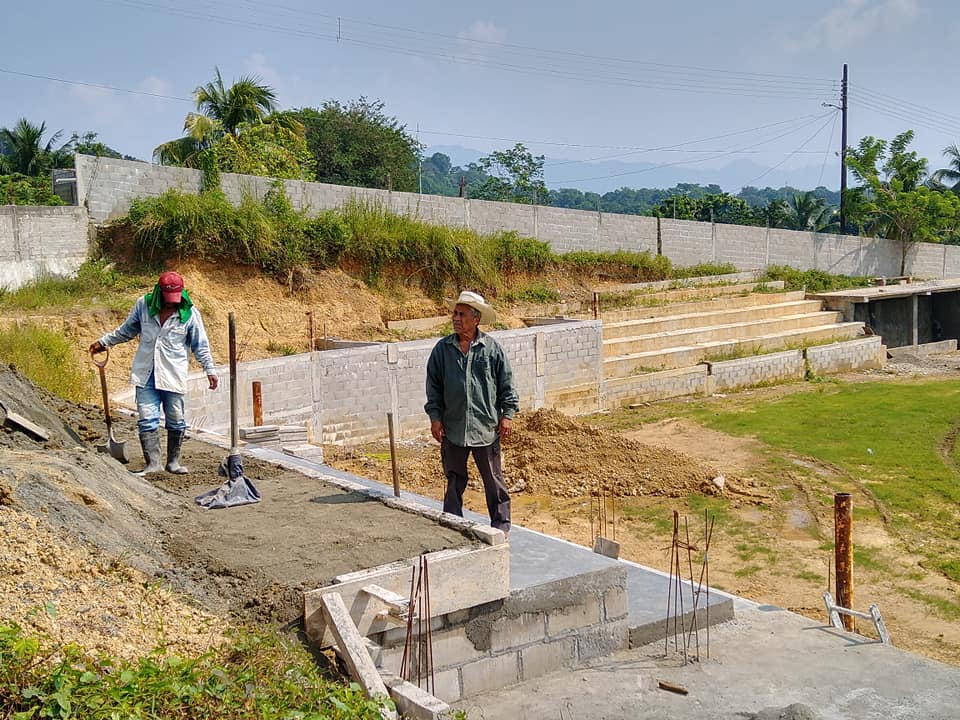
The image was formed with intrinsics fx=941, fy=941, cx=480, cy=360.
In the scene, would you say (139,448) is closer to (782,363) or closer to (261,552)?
(261,552)

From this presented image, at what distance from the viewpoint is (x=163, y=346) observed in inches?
261

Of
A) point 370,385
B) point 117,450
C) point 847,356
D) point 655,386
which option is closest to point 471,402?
point 117,450

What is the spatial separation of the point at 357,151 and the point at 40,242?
21409 mm

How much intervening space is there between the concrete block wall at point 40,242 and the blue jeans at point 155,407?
939cm

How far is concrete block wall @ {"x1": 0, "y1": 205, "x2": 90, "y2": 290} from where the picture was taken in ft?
48.3

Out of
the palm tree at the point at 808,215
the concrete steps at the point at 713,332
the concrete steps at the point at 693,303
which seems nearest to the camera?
the concrete steps at the point at 713,332

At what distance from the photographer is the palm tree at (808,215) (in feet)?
156

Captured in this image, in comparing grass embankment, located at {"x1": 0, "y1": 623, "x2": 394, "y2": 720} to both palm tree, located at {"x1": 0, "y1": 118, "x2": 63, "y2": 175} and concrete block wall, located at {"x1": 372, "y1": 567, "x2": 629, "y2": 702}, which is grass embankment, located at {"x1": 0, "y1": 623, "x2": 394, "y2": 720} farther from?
palm tree, located at {"x1": 0, "y1": 118, "x2": 63, "y2": 175}

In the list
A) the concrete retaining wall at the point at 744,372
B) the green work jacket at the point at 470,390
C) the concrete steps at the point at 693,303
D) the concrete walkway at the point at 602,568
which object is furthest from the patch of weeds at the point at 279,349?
the green work jacket at the point at 470,390

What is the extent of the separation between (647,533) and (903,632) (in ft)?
10.8

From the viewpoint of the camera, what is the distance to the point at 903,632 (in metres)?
7.37

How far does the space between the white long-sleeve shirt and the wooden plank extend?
109 inches

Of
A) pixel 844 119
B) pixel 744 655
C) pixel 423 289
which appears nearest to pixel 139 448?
pixel 744 655

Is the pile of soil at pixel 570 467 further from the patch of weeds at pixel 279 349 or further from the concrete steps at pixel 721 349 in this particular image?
the concrete steps at pixel 721 349
